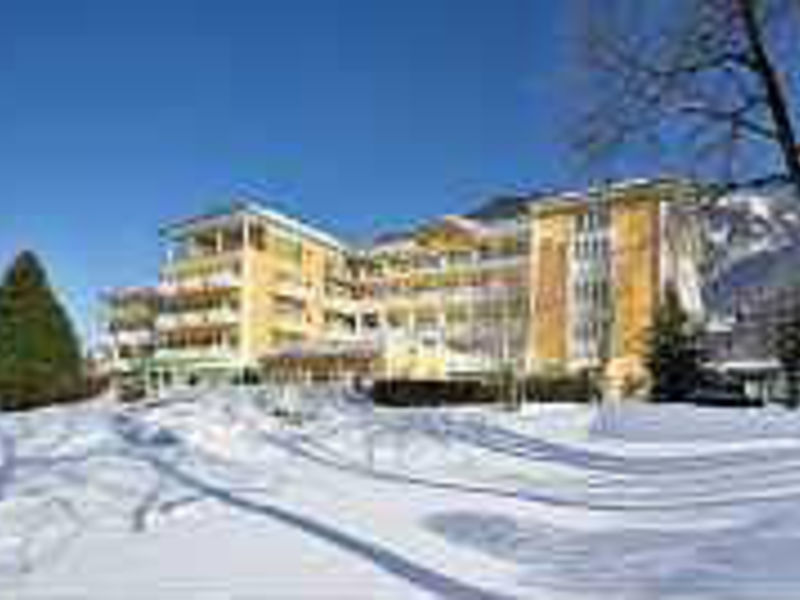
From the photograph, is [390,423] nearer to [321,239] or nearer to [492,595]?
[492,595]

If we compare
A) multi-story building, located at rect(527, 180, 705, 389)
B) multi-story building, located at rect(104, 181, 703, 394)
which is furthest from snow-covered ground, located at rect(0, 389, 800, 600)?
multi-story building, located at rect(527, 180, 705, 389)

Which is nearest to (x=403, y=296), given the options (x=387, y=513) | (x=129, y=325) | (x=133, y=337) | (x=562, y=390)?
(x=133, y=337)

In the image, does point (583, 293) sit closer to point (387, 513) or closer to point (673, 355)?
point (673, 355)

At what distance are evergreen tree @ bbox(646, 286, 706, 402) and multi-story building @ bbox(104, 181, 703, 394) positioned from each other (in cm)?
1339

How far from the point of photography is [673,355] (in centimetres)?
4731

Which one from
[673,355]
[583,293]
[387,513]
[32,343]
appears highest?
[583,293]

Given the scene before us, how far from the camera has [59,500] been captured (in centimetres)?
1151

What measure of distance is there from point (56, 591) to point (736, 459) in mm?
10447

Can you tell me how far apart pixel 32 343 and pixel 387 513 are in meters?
28.6

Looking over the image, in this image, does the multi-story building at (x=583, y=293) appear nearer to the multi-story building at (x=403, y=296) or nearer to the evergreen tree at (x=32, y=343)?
the multi-story building at (x=403, y=296)

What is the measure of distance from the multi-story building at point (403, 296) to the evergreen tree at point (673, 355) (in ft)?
43.9

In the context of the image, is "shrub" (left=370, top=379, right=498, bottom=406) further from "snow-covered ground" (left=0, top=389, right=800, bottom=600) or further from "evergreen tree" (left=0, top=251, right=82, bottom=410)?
"snow-covered ground" (left=0, top=389, right=800, bottom=600)

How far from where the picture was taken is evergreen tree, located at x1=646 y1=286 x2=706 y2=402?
1831 inches

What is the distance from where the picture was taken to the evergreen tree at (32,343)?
3578 centimetres
